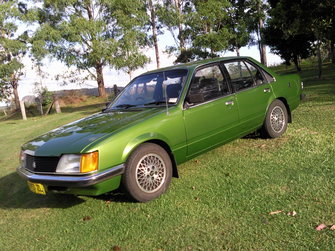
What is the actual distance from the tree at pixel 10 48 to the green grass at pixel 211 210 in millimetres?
19034

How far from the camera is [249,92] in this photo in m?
5.02

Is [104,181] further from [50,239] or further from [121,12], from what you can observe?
[121,12]

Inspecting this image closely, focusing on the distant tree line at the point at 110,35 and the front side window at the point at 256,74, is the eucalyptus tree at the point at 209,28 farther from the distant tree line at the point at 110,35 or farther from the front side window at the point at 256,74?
the front side window at the point at 256,74

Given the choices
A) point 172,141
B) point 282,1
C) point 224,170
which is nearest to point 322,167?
point 224,170

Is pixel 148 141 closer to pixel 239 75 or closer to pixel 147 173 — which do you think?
pixel 147 173

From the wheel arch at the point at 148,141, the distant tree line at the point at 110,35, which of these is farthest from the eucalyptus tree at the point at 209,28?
the wheel arch at the point at 148,141

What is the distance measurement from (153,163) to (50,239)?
1360 millimetres

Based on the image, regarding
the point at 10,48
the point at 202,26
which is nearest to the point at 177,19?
the point at 202,26

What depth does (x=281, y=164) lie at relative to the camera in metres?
4.35

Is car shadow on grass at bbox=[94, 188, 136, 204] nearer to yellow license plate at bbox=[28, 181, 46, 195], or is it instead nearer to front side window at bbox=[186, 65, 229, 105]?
yellow license plate at bbox=[28, 181, 46, 195]

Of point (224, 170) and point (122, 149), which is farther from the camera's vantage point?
point (224, 170)

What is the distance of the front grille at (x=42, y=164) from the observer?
11.6 ft

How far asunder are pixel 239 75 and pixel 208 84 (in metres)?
0.76

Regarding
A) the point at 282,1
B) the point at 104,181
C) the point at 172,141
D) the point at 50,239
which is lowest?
the point at 50,239
